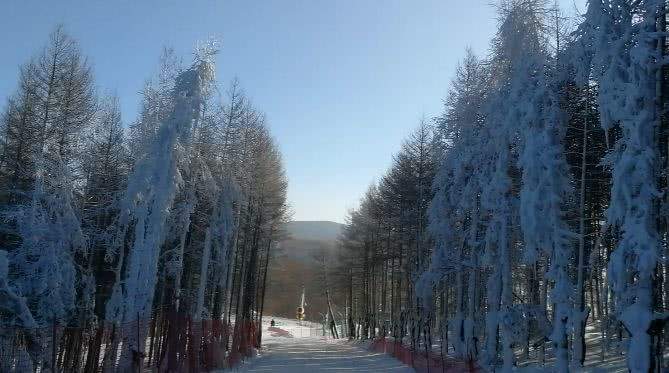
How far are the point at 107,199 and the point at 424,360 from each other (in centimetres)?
1391

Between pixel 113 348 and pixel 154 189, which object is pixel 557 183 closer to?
pixel 154 189

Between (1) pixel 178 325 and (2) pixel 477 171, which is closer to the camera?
(1) pixel 178 325

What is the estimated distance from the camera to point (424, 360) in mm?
18047

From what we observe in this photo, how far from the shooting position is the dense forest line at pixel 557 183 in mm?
9391

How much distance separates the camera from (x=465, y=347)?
62.6 feet

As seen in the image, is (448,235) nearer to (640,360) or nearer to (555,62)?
(555,62)

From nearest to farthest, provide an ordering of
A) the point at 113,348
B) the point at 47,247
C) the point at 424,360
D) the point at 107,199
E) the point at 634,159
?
the point at 634,159
the point at 113,348
the point at 47,247
the point at 424,360
the point at 107,199

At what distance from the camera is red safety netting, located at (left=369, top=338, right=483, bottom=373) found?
13906 millimetres

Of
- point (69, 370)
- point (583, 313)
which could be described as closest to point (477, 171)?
point (583, 313)

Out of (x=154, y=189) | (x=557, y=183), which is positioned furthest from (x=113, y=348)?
(x=557, y=183)

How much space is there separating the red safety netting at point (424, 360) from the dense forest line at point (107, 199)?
680cm

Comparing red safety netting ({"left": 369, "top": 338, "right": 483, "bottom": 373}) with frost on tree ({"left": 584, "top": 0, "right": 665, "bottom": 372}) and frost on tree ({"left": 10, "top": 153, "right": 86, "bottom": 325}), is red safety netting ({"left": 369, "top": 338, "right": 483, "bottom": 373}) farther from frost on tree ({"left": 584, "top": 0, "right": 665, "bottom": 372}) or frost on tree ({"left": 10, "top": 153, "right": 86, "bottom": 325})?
frost on tree ({"left": 10, "top": 153, "right": 86, "bottom": 325})

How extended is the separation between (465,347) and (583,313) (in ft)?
21.6

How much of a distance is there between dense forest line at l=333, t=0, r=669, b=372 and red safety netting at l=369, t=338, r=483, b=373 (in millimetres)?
1035
